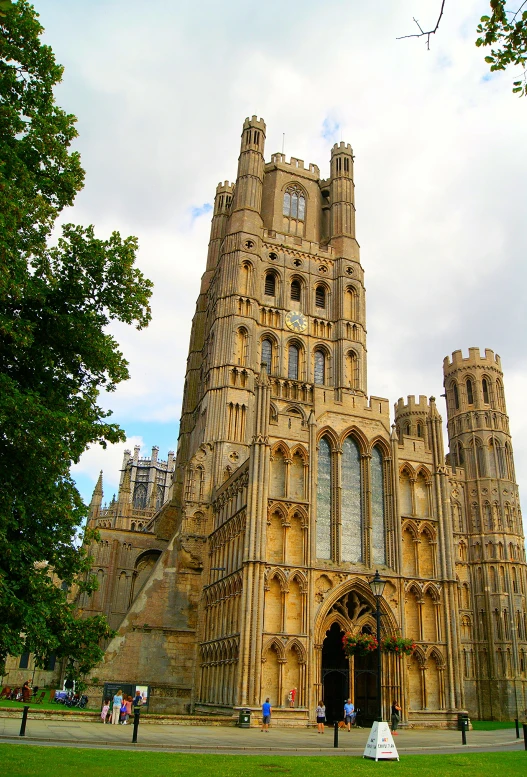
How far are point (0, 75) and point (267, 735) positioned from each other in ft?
75.2

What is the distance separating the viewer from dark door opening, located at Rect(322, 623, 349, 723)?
32938 millimetres

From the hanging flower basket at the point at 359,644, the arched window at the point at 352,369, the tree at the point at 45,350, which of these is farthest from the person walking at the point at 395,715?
the arched window at the point at 352,369

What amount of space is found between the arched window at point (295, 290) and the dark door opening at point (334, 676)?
94.8ft

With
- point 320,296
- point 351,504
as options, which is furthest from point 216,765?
point 320,296

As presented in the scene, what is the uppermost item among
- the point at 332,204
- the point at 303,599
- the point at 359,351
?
the point at 332,204

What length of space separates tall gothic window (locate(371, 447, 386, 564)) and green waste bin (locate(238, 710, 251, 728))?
9525 millimetres

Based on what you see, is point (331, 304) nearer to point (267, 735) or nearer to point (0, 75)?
point (267, 735)

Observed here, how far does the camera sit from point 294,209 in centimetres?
5944

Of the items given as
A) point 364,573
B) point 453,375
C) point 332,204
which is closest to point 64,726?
point 364,573

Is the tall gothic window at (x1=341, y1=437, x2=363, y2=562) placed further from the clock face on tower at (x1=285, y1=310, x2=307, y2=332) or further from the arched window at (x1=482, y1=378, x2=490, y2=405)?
the arched window at (x1=482, y1=378, x2=490, y2=405)

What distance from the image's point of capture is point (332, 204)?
A: 2331 inches

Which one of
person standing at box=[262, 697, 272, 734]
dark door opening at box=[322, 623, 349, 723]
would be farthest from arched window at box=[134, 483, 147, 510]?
person standing at box=[262, 697, 272, 734]

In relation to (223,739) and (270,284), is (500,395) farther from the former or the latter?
(223,739)

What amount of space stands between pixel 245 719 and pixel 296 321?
3192 cm
